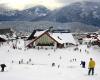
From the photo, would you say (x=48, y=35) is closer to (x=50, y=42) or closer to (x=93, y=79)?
(x=50, y=42)

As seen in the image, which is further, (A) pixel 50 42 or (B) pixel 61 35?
(B) pixel 61 35

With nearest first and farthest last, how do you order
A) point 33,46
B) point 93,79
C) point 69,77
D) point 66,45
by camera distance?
point 93,79 → point 69,77 → point 33,46 → point 66,45

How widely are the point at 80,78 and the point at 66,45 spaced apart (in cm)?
8904

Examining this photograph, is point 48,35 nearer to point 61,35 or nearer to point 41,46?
point 41,46

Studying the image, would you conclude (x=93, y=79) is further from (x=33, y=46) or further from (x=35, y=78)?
(x=33, y=46)

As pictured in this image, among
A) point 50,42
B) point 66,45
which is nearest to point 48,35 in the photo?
point 50,42

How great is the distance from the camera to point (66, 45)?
116 m

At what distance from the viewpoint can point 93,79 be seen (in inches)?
1023

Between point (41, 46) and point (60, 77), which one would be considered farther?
point (41, 46)

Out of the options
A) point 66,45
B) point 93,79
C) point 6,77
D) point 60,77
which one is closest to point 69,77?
point 60,77

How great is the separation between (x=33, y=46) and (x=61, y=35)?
56.7 ft

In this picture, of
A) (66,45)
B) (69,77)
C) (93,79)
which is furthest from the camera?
(66,45)

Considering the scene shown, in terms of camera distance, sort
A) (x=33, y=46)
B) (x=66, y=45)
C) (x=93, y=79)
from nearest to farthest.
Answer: (x=93, y=79)
(x=33, y=46)
(x=66, y=45)

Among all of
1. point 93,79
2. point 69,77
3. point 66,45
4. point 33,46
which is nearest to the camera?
point 93,79
